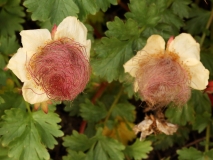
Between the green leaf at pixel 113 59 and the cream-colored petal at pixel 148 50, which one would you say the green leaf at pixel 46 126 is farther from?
the cream-colored petal at pixel 148 50

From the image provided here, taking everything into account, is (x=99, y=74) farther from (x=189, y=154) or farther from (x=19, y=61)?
(x=189, y=154)

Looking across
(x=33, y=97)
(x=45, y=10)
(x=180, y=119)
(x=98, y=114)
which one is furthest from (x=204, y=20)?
(x=33, y=97)

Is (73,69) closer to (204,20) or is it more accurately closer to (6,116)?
(6,116)

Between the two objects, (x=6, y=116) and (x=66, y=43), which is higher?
(x=66, y=43)

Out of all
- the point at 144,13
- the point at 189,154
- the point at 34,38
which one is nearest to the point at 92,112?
the point at 189,154

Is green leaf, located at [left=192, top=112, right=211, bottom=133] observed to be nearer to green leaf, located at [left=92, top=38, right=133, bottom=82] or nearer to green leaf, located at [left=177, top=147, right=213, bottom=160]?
green leaf, located at [left=177, top=147, right=213, bottom=160]
